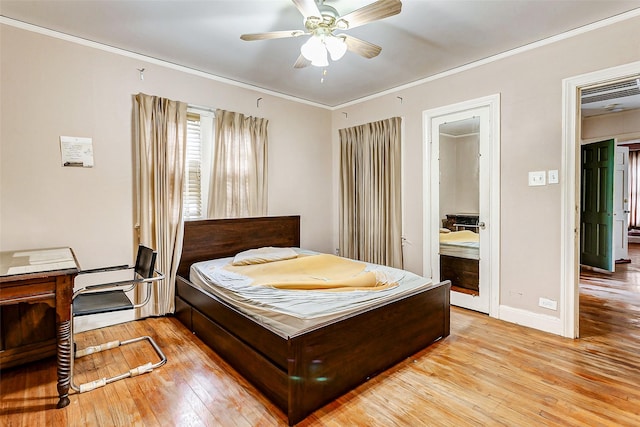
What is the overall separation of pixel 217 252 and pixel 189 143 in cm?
126

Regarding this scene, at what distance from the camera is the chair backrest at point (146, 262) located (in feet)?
7.59

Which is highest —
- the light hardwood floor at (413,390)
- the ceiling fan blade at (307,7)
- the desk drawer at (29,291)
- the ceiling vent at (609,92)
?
the ceiling vent at (609,92)

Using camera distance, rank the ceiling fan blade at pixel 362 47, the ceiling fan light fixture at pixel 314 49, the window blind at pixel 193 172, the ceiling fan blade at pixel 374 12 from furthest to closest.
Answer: the window blind at pixel 193 172, the ceiling fan blade at pixel 362 47, the ceiling fan light fixture at pixel 314 49, the ceiling fan blade at pixel 374 12

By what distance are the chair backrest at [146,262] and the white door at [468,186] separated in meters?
2.95

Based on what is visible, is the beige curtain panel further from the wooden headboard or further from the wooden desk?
the wooden desk

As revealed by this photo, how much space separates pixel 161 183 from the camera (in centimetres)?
319

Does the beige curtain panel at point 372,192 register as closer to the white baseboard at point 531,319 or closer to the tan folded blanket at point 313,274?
the tan folded blanket at point 313,274

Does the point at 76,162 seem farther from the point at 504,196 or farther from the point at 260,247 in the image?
the point at 504,196

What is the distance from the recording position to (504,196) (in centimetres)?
315

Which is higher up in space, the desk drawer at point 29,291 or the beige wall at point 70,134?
the beige wall at point 70,134

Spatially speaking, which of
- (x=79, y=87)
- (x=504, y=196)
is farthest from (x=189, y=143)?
(x=504, y=196)

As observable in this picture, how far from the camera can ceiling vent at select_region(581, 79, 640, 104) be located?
3699 millimetres

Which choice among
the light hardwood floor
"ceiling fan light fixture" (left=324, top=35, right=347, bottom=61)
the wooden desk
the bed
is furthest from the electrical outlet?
the wooden desk

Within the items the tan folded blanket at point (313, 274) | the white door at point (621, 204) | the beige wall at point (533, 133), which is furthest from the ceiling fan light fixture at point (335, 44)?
the white door at point (621, 204)
